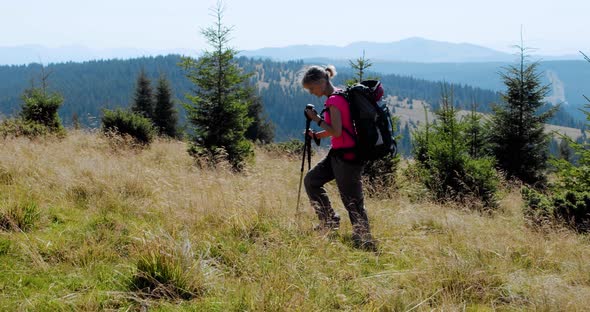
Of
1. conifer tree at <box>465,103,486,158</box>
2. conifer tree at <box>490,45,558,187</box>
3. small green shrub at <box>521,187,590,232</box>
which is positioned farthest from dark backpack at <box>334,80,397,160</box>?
conifer tree at <box>490,45,558,187</box>

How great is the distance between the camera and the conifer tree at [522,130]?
14414 mm

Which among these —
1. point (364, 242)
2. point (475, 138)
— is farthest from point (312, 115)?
point (475, 138)

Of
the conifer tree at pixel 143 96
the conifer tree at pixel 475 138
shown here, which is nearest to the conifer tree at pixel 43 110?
the conifer tree at pixel 475 138

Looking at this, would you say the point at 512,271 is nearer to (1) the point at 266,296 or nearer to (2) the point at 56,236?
(1) the point at 266,296

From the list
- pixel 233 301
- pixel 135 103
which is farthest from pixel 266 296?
pixel 135 103

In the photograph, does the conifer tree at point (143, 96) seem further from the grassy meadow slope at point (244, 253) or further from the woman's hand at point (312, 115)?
the woman's hand at point (312, 115)

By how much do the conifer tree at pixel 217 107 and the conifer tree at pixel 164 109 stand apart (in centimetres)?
2087

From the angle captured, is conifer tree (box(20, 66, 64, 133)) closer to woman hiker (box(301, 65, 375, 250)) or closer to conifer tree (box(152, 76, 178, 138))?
woman hiker (box(301, 65, 375, 250))

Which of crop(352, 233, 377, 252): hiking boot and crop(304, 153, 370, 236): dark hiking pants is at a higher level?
crop(304, 153, 370, 236): dark hiking pants

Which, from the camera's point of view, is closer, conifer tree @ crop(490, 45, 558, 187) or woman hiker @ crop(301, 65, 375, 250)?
woman hiker @ crop(301, 65, 375, 250)

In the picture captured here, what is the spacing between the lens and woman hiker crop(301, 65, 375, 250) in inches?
175

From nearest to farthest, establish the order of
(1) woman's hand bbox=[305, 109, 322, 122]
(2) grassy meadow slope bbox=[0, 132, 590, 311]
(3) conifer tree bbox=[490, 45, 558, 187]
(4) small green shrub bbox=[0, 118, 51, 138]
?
1. (2) grassy meadow slope bbox=[0, 132, 590, 311]
2. (1) woman's hand bbox=[305, 109, 322, 122]
3. (4) small green shrub bbox=[0, 118, 51, 138]
4. (3) conifer tree bbox=[490, 45, 558, 187]

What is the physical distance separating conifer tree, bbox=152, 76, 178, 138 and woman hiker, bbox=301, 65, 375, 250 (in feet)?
91.8

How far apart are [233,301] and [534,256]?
3.35 meters
